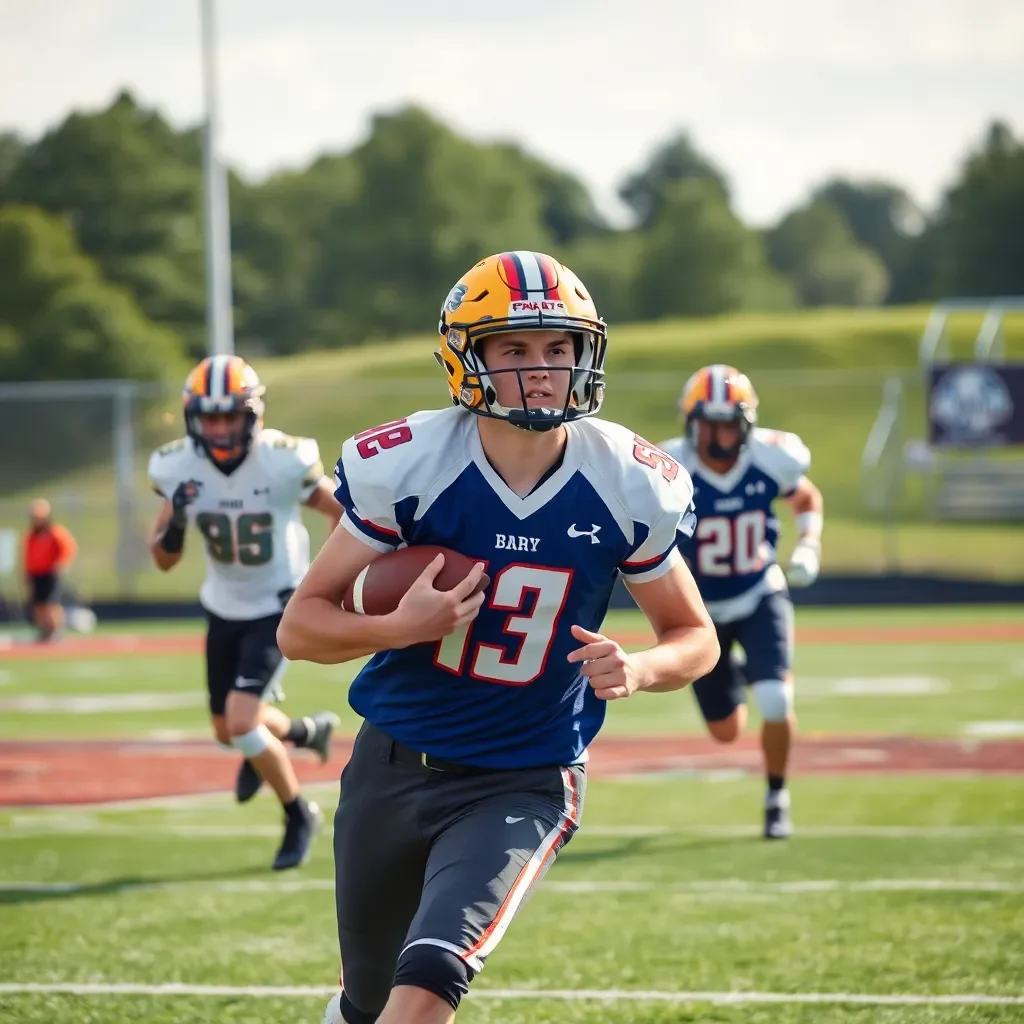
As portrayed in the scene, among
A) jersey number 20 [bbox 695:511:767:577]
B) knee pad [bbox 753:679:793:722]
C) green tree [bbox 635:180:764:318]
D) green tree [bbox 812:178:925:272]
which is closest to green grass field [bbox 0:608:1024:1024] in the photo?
knee pad [bbox 753:679:793:722]

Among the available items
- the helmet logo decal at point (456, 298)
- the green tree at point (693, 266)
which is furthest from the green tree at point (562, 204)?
the helmet logo decal at point (456, 298)

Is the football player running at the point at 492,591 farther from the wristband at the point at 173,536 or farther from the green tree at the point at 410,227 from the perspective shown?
the green tree at the point at 410,227

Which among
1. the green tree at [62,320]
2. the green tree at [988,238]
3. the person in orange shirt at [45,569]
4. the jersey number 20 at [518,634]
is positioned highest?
the green tree at [988,238]

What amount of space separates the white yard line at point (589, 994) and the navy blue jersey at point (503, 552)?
1.45 meters

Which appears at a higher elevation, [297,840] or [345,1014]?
[345,1014]

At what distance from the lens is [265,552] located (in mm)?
7121

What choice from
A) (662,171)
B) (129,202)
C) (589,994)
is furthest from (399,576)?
(662,171)

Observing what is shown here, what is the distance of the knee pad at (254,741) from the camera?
682cm

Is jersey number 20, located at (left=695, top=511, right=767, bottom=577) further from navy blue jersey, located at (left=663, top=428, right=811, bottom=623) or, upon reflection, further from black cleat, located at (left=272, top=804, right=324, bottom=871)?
black cleat, located at (left=272, top=804, right=324, bottom=871)

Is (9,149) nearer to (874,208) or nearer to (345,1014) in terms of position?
(874,208)

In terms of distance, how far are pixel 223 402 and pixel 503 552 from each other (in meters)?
3.71

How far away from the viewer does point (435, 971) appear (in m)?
3.18

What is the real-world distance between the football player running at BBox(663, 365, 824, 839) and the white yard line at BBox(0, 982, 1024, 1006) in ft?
8.82

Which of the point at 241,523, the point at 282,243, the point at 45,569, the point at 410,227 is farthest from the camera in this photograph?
the point at 282,243
